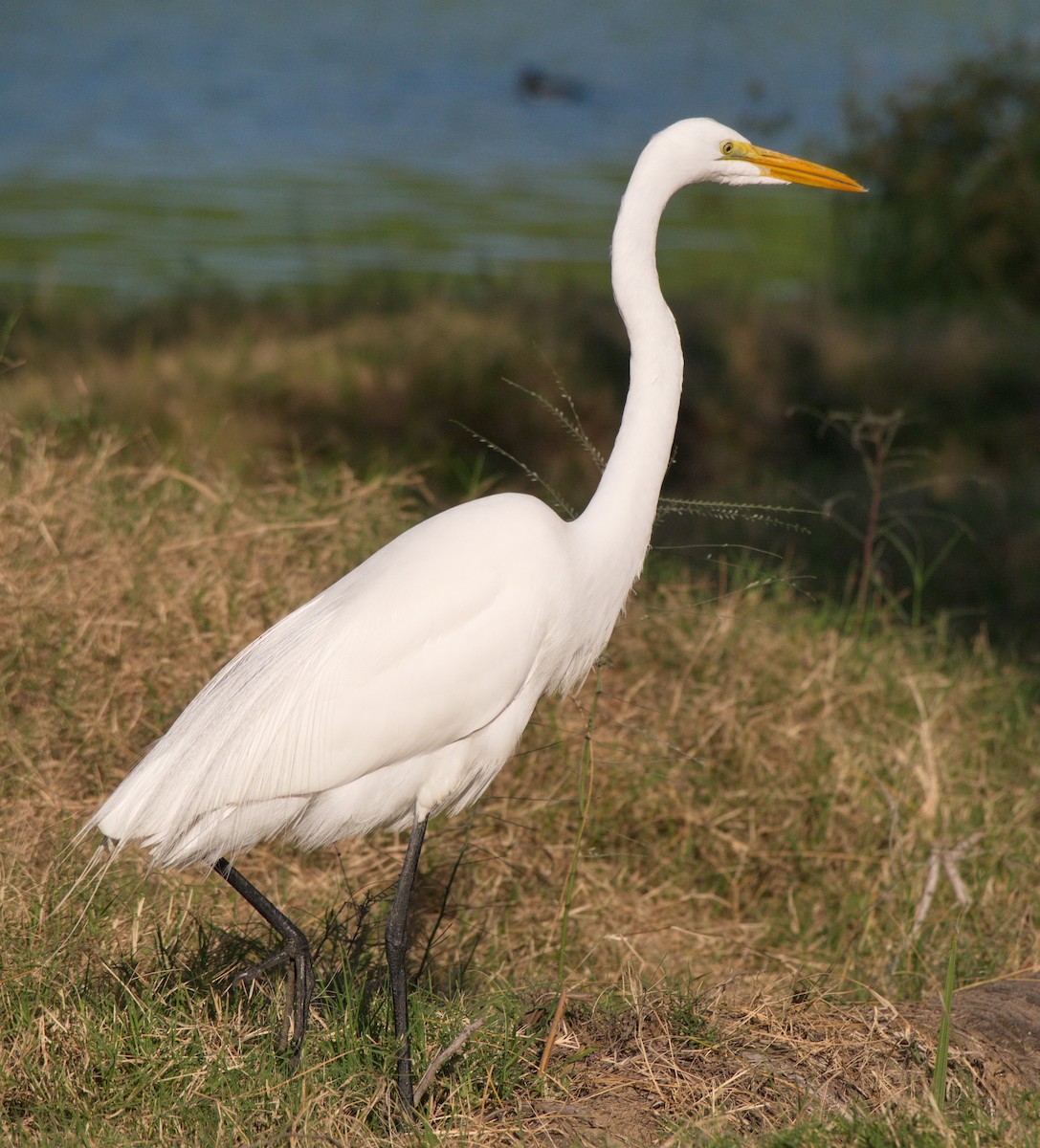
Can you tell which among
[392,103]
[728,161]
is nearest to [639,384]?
[728,161]

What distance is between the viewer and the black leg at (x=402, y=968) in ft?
7.73

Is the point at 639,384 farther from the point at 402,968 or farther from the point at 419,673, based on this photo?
the point at 402,968

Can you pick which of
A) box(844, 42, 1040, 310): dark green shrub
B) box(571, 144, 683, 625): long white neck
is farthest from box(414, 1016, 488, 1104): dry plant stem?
box(844, 42, 1040, 310): dark green shrub

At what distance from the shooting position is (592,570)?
2.55 meters

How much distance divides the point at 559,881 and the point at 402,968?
3.88 feet

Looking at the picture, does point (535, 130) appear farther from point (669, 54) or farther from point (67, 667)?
point (67, 667)

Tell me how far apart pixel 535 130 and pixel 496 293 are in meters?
11.2

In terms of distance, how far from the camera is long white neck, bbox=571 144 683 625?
250cm

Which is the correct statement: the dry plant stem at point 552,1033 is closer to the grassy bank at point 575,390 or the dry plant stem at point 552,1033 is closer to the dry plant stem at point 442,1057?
the dry plant stem at point 442,1057

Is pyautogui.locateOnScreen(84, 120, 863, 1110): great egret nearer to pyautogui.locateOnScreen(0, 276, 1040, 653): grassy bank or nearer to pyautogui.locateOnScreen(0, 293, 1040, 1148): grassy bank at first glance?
pyautogui.locateOnScreen(0, 293, 1040, 1148): grassy bank

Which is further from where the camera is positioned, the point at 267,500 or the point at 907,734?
the point at 267,500

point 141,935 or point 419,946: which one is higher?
point 141,935

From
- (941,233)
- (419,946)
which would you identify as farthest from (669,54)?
(419,946)

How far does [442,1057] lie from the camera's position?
7.34ft
